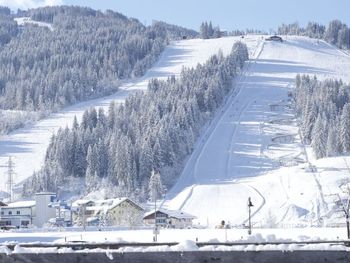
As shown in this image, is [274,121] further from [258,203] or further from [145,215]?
[145,215]

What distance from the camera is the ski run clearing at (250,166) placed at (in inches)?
3381

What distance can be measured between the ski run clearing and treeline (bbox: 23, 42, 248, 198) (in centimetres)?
351

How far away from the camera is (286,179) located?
4016 inches

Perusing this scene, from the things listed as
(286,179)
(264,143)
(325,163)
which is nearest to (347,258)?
(286,179)

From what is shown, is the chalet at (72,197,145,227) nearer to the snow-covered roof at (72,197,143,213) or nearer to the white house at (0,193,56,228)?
the snow-covered roof at (72,197,143,213)

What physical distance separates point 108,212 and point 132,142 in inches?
1600

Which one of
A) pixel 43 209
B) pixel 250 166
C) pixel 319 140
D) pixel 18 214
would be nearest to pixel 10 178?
pixel 43 209

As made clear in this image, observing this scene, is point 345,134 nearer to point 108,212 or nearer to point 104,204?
point 104,204

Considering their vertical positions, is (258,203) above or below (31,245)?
below

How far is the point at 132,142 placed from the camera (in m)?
128

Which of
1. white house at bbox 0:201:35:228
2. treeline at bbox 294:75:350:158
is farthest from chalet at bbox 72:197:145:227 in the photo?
treeline at bbox 294:75:350:158

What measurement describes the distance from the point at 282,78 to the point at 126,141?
84.8m

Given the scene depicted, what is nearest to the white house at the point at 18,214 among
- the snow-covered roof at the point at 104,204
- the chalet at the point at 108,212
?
the chalet at the point at 108,212

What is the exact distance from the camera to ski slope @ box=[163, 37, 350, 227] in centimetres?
8494
